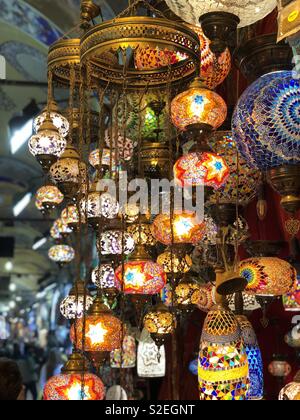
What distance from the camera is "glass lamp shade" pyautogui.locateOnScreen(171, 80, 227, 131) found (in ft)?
6.94

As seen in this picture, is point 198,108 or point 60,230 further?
point 60,230

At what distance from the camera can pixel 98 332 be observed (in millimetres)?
2232

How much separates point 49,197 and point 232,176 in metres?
1.65

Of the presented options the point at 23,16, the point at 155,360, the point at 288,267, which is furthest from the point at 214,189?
the point at 23,16

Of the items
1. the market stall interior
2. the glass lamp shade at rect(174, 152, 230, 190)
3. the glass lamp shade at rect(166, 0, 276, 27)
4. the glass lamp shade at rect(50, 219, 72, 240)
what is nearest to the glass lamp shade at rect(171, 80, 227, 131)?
the market stall interior

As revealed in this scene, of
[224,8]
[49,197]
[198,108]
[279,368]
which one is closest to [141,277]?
[198,108]

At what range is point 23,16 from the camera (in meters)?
5.55

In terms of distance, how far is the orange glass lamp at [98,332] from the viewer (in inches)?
87.8

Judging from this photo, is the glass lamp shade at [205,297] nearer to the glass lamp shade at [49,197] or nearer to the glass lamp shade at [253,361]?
the glass lamp shade at [253,361]

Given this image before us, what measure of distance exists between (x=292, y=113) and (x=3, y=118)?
7091mm

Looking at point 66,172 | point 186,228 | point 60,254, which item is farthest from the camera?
point 60,254

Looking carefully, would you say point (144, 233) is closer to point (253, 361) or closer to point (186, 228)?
point (186, 228)

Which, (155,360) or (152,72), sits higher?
(152,72)
